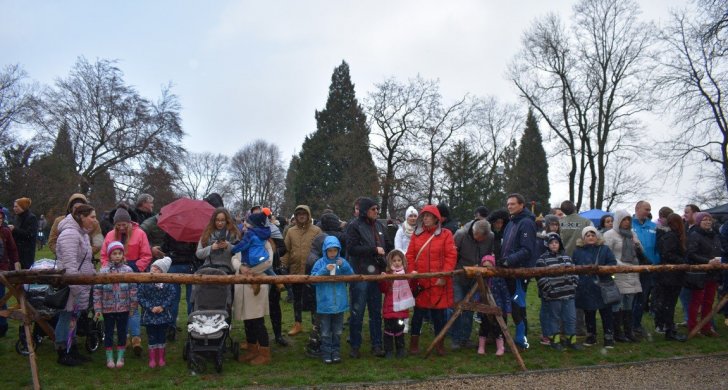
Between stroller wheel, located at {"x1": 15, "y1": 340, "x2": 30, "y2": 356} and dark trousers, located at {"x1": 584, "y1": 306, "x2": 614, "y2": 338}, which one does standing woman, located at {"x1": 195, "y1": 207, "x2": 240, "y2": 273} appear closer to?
stroller wheel, located at {"x1": 15, "y1": 340, "x2": 30, "y2": 356}

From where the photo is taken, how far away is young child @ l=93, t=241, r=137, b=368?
618cm

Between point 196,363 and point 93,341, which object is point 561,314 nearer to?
point 196,363

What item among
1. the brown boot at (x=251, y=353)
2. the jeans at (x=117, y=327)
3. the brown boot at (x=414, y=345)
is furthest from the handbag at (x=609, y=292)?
the jeans at (x=117, y=327)

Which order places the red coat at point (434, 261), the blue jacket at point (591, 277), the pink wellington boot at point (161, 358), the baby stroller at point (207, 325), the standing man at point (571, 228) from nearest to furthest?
the baby stroller at point (207, 325)
the pink wellington boot at point (161, 358)
the red coat at point (434, 261)
the blue jacket at point (591, 277)
the standing man at point (571, 228)

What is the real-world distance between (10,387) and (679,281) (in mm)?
8634

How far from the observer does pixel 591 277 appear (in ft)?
25.1

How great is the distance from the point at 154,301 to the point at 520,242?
15.0ft

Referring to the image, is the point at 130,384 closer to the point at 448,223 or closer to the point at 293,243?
the point at 293,243

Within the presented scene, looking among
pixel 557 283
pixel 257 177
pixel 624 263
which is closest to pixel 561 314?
pixel 557 283

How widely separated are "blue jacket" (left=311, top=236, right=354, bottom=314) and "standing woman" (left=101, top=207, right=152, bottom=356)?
2185 millimetres

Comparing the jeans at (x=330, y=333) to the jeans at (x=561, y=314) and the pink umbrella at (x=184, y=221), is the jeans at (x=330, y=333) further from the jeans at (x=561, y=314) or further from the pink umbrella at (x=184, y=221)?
the jeans at (x=561, y=314)

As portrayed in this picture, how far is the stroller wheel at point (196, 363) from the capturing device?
6000mm

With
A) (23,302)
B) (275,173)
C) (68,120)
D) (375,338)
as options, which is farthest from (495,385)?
(275,173)

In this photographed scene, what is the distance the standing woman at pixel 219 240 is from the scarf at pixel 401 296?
202cm
